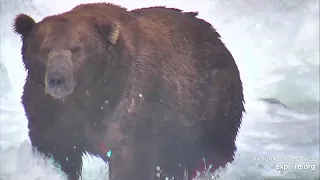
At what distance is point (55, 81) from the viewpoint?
1698 mm

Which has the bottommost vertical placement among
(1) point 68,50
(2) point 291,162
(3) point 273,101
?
(2) point 291,162

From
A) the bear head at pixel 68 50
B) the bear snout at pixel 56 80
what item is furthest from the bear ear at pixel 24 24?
the bear snout at pixel 56 80

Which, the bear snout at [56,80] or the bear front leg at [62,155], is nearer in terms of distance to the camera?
the bear snout at [56,80]

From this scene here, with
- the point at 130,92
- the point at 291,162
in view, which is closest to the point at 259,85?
the point at 291,162

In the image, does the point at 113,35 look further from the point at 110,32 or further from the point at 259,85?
the point at 259,85

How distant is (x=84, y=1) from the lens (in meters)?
2.03

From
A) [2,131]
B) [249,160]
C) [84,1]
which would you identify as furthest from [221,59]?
[2,131]

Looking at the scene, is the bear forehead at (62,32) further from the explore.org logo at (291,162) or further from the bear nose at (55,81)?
the explore.org logo at (291,162)

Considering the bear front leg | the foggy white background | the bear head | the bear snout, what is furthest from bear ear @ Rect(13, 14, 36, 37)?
the bear front leg

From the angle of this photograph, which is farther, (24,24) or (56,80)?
(24,24)

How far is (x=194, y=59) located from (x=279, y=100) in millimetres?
342

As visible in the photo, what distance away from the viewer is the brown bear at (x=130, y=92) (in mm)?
1774

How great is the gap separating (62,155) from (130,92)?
37 centimetres

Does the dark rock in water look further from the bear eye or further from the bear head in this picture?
the bear eye
